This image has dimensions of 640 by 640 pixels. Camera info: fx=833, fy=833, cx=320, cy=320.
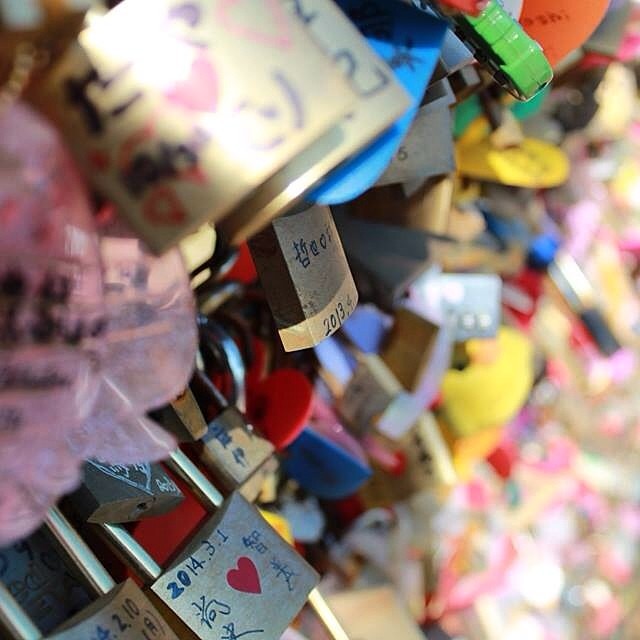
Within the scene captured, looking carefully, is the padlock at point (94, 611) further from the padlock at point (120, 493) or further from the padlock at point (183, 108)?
the padlock at point (183, 108)

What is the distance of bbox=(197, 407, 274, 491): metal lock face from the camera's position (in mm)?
562

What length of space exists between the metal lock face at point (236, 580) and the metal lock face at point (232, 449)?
4cm

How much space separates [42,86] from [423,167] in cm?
34

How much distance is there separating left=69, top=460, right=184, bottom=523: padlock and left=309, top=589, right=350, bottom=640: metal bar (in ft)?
0.50

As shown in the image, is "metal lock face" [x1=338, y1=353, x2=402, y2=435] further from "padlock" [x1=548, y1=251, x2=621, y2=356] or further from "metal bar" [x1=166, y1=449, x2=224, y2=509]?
"padlock" [x1=548, y1=251, x2=621, y2=356]

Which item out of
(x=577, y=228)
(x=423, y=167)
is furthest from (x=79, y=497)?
(x=577, y=228)

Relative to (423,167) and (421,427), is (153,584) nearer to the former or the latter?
(423,167)

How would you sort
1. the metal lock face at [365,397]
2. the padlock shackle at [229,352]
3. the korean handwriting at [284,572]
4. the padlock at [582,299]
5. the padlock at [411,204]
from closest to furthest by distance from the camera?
the korean handwriting at [284,572], the padlock shackle at [229,352], the padlock at [411,204], the metal lock face at [365,397], the padlock at [582,299]

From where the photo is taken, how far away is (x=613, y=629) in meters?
1.34

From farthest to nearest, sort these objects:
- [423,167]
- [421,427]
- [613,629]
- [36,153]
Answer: [613,629] → [421,427] → [423,167] → [36,153]

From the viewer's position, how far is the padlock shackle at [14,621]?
1.30ft

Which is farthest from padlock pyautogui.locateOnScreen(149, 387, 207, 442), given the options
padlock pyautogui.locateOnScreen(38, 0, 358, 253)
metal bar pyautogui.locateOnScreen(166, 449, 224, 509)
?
padlock pyautogui.locateOnScreen(38, 0, 358, 253)

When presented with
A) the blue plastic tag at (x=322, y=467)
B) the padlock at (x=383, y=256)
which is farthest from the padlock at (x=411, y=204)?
the blue plastic tag at (x=322, y=467)

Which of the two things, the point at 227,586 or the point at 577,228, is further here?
the point at 577,228
